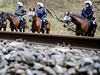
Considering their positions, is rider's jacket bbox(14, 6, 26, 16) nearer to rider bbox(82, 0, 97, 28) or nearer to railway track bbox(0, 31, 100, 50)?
rider bbox(82, 0, 97, 28)

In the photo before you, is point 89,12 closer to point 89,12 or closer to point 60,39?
point 89,12

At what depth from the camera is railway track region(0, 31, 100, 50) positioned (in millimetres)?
5654

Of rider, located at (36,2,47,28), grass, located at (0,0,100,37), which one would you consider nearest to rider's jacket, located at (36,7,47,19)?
rider, located at (36,2,47,28)

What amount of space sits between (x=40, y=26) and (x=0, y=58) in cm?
889

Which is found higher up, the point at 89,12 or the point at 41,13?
the point at 89,12

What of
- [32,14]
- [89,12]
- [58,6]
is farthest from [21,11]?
[58,6]

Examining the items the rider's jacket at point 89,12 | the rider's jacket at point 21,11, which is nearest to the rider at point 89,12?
the rider's jacket at point 89,12

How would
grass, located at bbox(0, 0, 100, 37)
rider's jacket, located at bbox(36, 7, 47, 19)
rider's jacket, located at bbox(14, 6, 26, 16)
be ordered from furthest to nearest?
grass, located at bbox(0, 0, 100, 37) < rider's jacket, located at bbox(14, 6, 26, 16) < rider's jacket, located at bbox(36, 7, 47, 19)

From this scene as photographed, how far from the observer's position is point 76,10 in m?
22.7

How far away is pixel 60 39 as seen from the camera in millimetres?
6293

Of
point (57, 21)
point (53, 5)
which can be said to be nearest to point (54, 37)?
point (57, 21)

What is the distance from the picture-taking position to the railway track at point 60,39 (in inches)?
223

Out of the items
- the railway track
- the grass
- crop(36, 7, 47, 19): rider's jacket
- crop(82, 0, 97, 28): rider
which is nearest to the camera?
the railway track

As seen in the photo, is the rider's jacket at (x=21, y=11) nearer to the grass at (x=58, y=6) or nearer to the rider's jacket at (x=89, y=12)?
the rider's jacket at (x=89, y=12)
